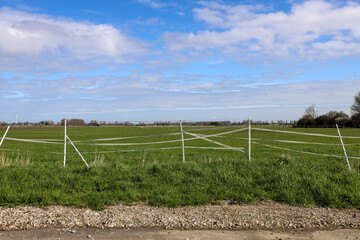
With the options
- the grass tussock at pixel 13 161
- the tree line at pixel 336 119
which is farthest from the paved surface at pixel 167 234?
the tree line at pixel 336 119

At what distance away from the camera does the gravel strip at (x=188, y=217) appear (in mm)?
5332

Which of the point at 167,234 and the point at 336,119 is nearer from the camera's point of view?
the point at 167,234

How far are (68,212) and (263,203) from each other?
4.16 meters

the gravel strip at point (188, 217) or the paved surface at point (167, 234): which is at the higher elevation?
the gravel strip at point (188, 217)

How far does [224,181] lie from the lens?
26.3ft

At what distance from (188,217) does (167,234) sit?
78cm

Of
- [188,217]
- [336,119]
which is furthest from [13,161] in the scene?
[336,119]

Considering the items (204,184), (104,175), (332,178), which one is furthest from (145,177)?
(332,178)

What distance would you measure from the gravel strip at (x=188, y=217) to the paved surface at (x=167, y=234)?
181mm

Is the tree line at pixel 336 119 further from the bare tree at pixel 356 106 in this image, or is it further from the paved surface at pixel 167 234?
the paved surface at pixel 167 234

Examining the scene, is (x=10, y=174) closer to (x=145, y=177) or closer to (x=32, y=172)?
(x=32, y=172)

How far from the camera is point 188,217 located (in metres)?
5.64

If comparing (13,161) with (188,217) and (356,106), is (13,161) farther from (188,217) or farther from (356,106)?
(356,106)

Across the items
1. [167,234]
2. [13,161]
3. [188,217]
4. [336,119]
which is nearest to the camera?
[167,234]
